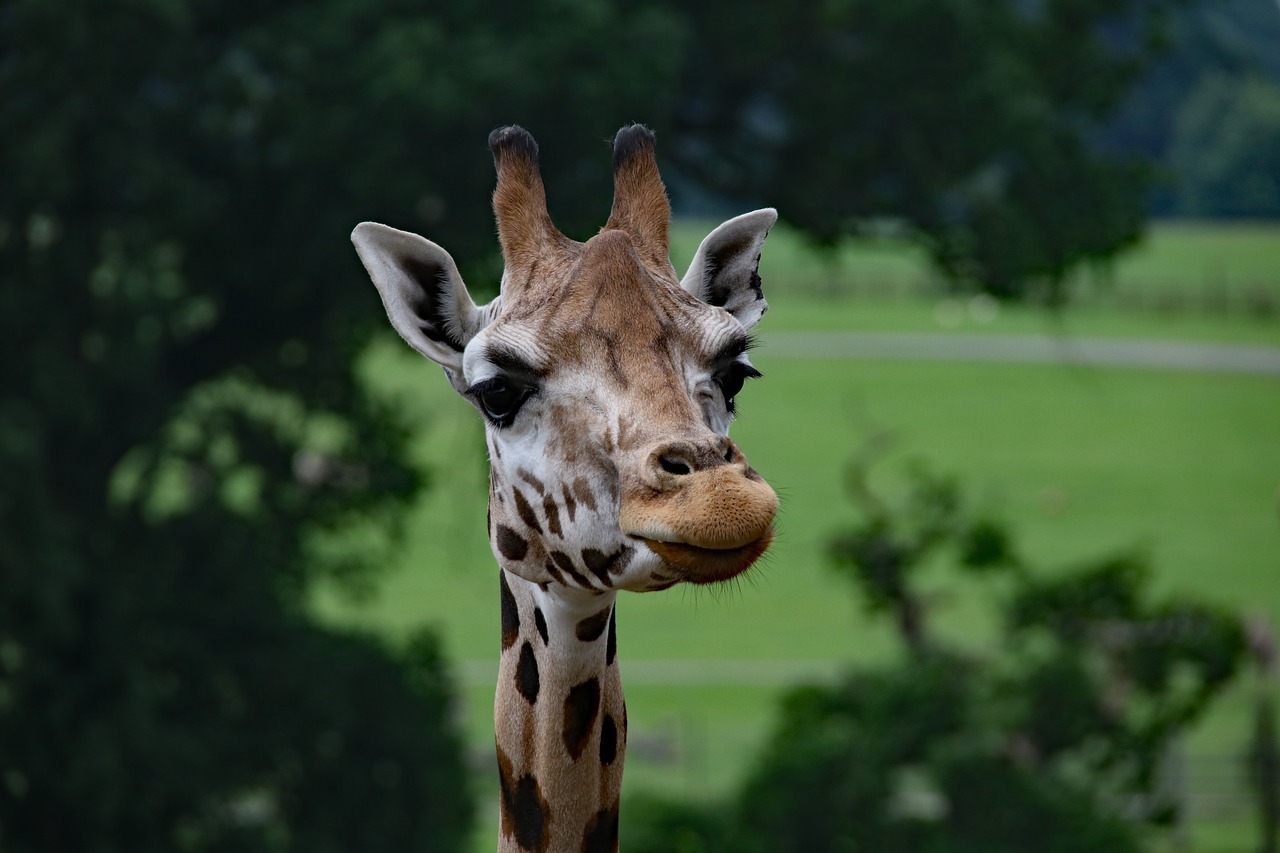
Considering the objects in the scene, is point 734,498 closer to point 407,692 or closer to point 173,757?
point 173,757

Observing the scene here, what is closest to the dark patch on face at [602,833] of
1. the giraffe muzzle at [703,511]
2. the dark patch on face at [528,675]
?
the dark patch on face at [528,675]

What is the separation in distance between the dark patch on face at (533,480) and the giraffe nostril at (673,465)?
24.6 inches

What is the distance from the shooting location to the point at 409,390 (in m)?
23.8

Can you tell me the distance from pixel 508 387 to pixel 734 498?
0.99 m

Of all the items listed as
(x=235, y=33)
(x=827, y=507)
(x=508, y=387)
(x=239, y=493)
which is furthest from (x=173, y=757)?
(x=827, y=507)

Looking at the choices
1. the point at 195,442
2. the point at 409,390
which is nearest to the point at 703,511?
the point at 195,442

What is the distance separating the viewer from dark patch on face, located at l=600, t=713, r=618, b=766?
5922mm

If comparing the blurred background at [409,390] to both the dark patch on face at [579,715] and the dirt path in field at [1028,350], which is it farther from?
the dirt path in field at [1028,350]

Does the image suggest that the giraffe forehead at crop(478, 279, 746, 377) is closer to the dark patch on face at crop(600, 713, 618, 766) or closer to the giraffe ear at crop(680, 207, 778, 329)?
the giraffe ear at crop(680, 207, 778, 329)

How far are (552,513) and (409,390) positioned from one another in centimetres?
1855

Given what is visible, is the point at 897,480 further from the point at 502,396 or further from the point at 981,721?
the point at 502,396

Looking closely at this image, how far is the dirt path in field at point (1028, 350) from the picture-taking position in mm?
68312

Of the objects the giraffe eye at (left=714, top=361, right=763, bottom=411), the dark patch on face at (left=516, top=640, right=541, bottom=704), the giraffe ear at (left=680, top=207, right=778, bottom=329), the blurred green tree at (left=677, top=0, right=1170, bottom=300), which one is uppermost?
the blurred green tree at (left=677, top=0, right=1170, bottom=300)

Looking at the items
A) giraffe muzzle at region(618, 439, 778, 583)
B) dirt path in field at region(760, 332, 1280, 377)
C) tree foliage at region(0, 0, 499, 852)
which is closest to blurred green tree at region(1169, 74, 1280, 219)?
tree foliage at region(0, 0, 499, 852)
